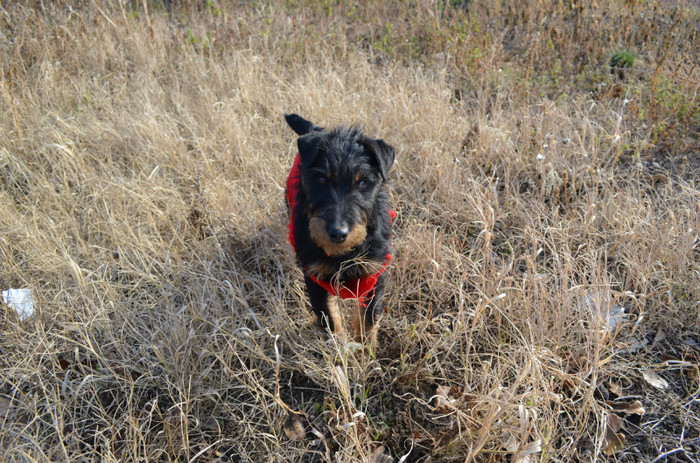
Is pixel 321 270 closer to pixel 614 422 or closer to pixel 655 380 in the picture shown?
pixel 614 422

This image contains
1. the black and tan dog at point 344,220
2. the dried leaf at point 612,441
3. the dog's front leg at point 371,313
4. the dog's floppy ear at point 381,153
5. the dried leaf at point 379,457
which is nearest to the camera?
the dried leaf at point 379,457

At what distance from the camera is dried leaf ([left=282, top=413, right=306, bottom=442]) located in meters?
2.63

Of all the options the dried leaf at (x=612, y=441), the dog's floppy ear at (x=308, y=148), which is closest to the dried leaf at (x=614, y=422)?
the dried leaf at (x=612, y=441)

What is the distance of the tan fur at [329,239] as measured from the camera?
2.54 meters

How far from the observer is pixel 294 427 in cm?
268

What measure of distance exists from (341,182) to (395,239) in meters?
1.35

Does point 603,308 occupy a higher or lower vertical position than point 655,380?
higher

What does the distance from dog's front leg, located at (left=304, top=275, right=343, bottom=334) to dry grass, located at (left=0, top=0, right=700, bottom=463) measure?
0.20 metres

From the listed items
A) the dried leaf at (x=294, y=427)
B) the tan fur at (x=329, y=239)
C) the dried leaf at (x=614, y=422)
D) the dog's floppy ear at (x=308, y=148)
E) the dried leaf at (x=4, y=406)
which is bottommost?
the dried leaf at (x=614, y=422)

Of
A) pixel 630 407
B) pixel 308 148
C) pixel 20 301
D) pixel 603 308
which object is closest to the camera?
pixel 630 407

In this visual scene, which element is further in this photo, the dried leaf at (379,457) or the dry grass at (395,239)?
the dry grass at (395,239)

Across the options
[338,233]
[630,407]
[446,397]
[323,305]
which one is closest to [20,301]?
[323,305]

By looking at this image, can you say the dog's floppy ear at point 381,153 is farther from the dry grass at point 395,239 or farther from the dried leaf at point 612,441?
the dried leaf at point 612,441

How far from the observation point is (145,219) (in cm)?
415
